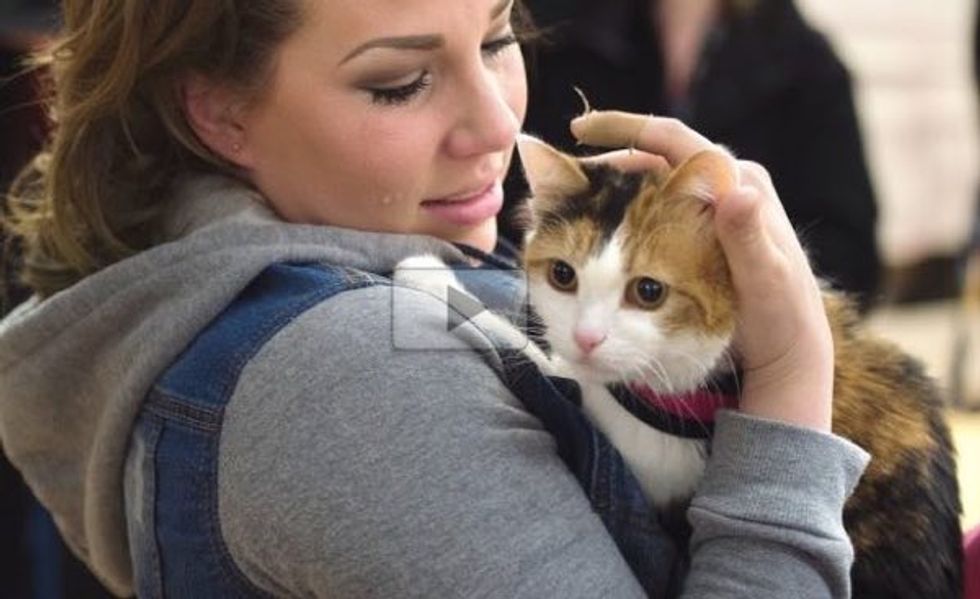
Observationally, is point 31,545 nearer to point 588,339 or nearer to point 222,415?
point 222,415

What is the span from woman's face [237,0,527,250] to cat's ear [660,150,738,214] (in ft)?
0.56

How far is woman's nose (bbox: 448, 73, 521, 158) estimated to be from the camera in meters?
0.96

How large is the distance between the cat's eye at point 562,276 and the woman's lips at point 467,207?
108mm

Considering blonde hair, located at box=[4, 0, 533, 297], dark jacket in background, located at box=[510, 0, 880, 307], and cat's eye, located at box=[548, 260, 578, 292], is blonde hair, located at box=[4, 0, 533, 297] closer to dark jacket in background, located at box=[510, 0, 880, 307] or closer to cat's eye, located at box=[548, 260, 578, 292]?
cat's eye, located at box=[548, 260, 578, 292]

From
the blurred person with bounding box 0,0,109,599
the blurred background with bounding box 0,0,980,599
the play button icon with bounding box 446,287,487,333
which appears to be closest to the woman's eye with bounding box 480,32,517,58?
the play button icon with bounding box 446,287,487,333

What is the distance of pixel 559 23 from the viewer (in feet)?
6.31

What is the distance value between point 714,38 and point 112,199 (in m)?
1.22

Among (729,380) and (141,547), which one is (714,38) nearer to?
(729,380)

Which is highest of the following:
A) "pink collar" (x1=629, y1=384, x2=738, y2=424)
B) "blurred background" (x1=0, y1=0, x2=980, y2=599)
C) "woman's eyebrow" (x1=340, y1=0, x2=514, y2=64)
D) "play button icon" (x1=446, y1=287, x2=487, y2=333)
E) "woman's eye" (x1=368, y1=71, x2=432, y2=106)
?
"woman's eyebrow" (x1=340, y1=0, x2=514, y2=64)

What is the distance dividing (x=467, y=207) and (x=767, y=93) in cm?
107

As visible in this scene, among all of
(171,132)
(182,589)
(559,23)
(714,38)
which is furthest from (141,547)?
(714,38)

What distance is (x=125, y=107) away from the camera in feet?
3.37

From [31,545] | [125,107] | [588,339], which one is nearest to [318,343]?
[588,339]

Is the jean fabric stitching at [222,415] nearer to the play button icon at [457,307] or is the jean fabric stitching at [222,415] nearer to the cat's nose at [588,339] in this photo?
the play button icon at [457,307]
